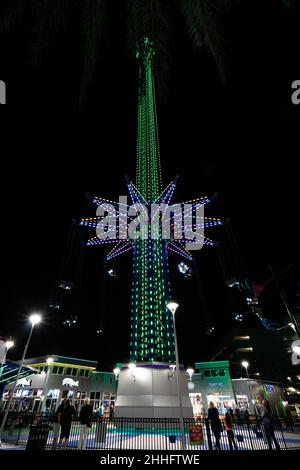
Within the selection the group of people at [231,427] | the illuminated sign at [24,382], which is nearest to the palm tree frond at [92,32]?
the group of people at [231,427]

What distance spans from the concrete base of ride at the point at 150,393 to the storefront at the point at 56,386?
61.8 ft

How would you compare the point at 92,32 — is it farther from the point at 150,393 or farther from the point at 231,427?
the point at 150,393

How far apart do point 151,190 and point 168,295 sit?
35.2 feet

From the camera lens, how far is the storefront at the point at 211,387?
37312 mm

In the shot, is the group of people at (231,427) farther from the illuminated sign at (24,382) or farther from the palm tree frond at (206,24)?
the illuminated sign at (24,382)

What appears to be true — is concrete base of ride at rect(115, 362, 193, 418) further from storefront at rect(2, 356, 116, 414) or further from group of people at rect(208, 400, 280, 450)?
storefront at rect(2, 356, 116, 414)

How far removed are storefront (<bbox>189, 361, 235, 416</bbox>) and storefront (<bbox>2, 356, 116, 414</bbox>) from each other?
14.4 m

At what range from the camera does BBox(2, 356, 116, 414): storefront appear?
3394cm

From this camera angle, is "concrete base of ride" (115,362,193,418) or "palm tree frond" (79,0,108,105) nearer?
"palm tree frond" (79,0,108,105)

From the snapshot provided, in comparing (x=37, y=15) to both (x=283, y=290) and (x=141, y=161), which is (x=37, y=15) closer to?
(x=283, y=290)

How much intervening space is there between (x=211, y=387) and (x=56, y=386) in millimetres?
23374

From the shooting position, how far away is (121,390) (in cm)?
1964

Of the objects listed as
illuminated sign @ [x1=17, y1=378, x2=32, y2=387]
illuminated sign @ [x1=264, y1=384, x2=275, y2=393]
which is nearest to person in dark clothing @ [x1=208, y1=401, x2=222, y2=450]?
illuminated sign @ [x1=17, y1=378, x2=32, y2=387]
